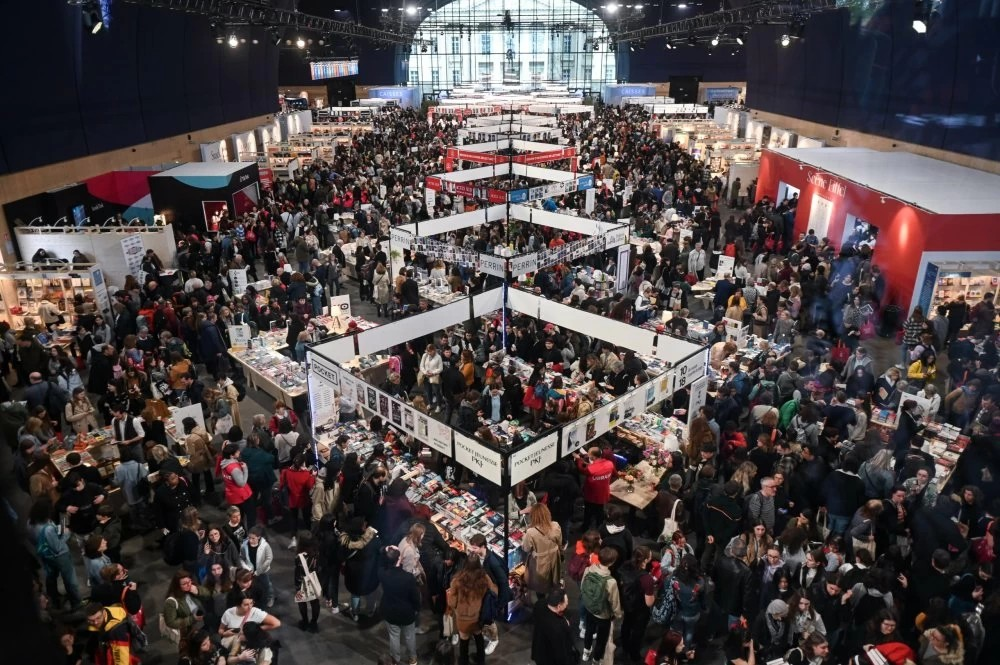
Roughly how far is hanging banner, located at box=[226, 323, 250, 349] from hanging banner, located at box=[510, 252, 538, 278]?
183 inches

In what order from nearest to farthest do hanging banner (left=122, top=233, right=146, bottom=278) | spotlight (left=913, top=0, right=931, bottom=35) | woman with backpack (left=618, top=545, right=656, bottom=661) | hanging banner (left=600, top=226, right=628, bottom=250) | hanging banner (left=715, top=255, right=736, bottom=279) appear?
woman with backpack (left=618, top=545, right=656, bottom=661) < hanging banner (left=600, top=226, right=628, bottom=250) < hanging banner (left=715, top=255, right=736, bottom=279) < hanging banner (left=122, top=233, right=146, bottom=278) < spotlight (left=913, top=0, right=931, bottom=35)

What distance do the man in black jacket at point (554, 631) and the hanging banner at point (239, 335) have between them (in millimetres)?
7747

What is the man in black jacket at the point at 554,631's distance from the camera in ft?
16.2

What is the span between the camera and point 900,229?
1273cm

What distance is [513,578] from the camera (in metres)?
6.38

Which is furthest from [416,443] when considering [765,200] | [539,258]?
[765,200]

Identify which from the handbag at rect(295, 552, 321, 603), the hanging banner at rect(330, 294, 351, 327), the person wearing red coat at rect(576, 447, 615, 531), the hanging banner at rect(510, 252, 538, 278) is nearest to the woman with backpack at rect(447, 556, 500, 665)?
the handbag at rect(295, 552, 321, 603)

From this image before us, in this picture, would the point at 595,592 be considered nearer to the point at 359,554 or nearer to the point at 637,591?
the point at 637,591

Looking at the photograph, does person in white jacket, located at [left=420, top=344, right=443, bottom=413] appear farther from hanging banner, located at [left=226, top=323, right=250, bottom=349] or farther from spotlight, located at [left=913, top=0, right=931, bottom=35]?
spotlight, located at [left=913, top=0, right=931, bottom=35]

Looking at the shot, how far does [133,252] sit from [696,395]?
39.0ft

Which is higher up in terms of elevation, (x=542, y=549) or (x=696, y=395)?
(x=696, y=395)

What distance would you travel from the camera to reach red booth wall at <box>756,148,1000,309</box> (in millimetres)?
11766

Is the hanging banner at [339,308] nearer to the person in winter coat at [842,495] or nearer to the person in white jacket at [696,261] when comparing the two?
the person in white jacket at [696,261]

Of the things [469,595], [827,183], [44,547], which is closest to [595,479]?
[469,595]
